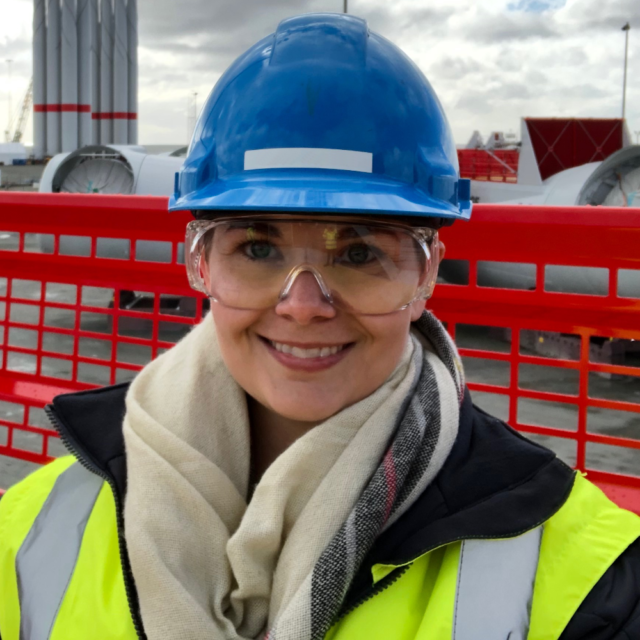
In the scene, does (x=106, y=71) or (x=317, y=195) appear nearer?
(x=317, y=195)

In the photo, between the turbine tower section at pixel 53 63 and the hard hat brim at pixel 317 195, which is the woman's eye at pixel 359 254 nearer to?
the hard hat brim at pixel 317 195

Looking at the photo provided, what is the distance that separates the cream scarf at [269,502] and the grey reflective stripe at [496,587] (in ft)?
0.57

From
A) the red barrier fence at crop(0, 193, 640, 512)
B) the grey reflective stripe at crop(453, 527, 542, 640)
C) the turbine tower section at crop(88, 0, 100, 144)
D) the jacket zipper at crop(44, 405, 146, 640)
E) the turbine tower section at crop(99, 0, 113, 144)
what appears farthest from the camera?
the turbine tower section at crop(99, 0, 113, 144)

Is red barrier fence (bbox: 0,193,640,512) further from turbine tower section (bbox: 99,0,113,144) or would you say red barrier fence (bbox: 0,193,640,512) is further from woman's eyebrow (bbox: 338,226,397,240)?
turbine tower section (bbox: 99,0,113,144)

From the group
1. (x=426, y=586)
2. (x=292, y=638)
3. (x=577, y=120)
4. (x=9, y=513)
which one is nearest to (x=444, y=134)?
(x=426, y=586)

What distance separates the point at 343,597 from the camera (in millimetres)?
1376

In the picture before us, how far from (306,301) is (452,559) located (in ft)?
1.81

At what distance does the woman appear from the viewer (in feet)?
4.47

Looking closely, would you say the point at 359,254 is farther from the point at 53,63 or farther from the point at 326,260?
the point at 53,63

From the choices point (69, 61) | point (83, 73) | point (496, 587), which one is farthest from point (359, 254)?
point (83, 73)

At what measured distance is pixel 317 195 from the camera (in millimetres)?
1408

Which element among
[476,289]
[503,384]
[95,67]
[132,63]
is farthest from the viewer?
[132,63]

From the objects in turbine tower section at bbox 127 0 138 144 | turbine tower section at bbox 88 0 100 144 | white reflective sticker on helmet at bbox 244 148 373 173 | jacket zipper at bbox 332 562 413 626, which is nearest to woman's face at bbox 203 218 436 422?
white reflective sticker on helmet at bbox 244 148 373 173

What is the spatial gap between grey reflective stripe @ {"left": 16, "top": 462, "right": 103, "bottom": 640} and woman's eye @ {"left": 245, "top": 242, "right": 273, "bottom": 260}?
26.3 inches
